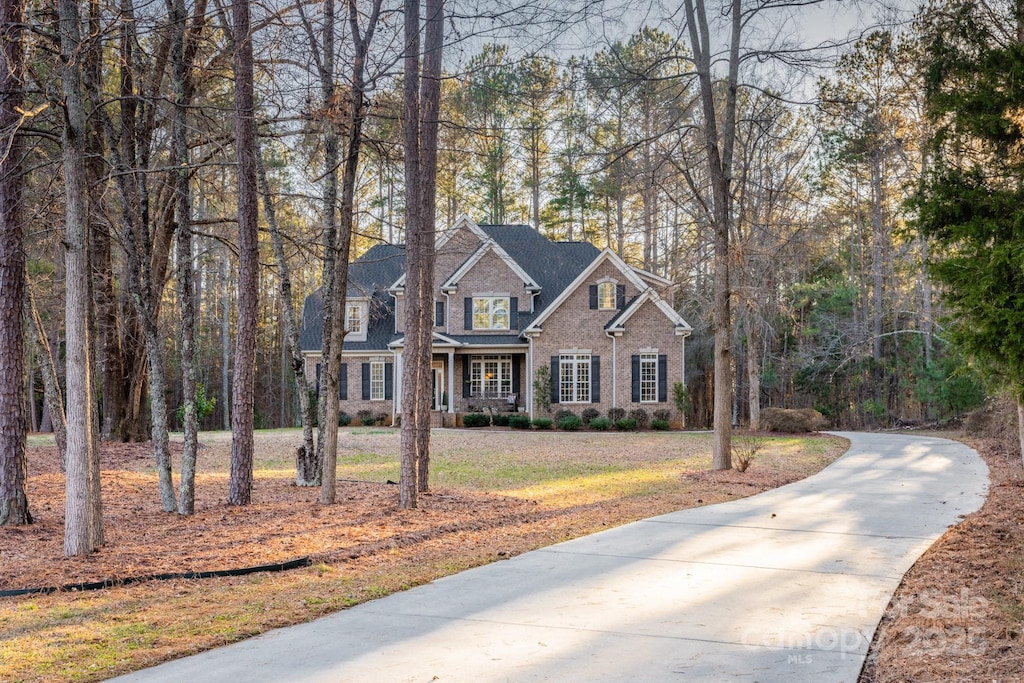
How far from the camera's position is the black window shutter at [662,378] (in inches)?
1195

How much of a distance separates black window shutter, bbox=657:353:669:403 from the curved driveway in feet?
67.4

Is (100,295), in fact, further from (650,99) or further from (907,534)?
(907,534)

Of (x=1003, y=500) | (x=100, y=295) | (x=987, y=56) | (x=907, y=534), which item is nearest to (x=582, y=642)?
(x=907, y=534)

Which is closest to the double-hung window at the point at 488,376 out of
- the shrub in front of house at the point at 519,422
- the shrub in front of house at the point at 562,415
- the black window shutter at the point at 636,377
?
the shrub in front of house at the point at 562,415

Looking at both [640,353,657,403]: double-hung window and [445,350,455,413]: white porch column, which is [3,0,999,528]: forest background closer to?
[640,353,657,403]: double-hung window

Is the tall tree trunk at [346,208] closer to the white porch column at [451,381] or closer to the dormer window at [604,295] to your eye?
the white porch column at [451,381]

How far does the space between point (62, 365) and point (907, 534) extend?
31.5 meters

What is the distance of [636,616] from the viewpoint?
5.73 m

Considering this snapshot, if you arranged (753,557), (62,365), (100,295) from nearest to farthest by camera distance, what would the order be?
(753,557) → (100,295) → (62,365)

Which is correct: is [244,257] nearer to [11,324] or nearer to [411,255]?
[411,255]

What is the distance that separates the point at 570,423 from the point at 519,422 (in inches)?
67.7

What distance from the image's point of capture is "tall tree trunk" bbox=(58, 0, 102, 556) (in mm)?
7641

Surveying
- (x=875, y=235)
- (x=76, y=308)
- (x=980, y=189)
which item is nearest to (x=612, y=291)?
(x=875, y=235)

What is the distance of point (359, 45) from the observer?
10547 mm
